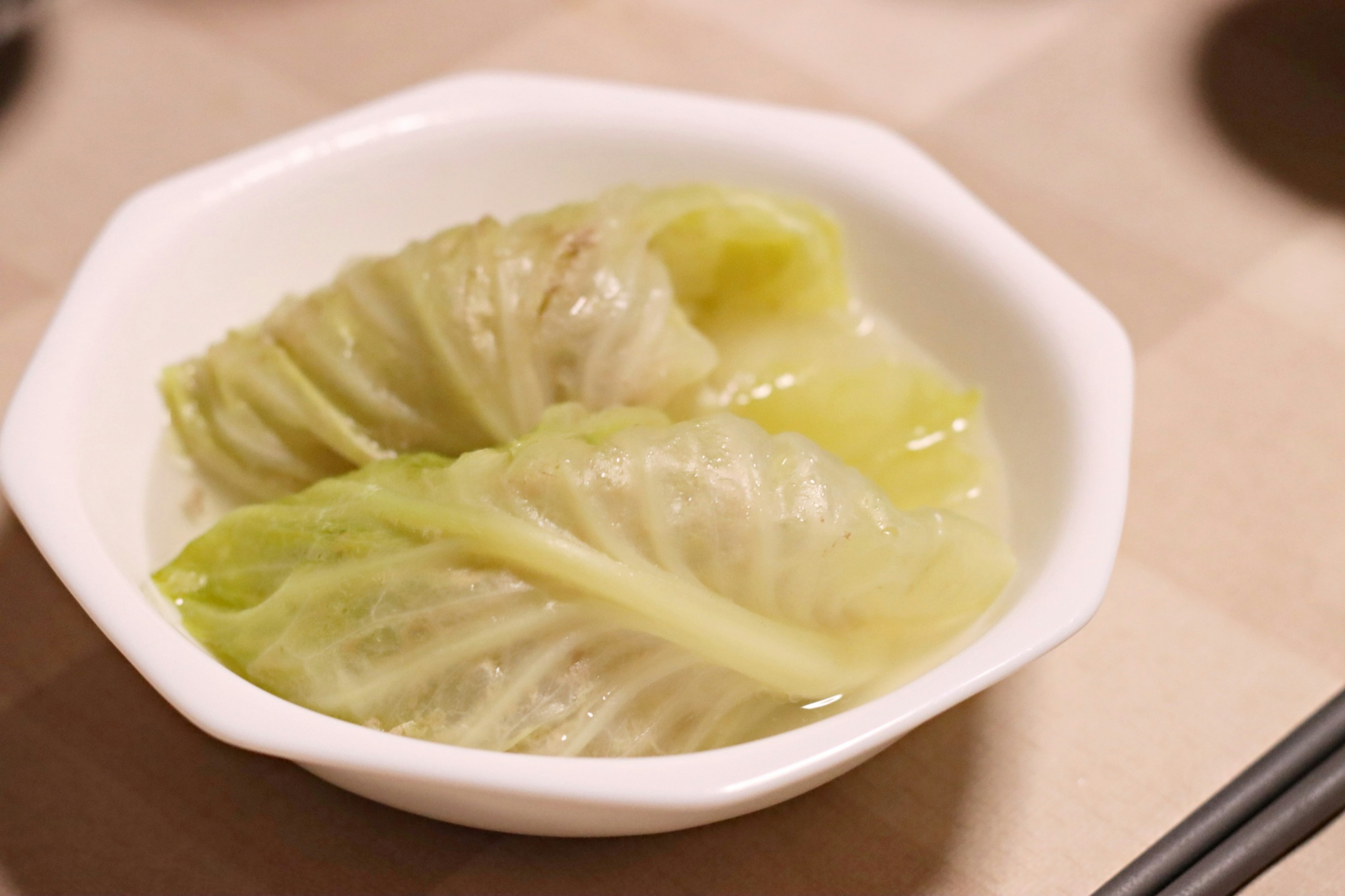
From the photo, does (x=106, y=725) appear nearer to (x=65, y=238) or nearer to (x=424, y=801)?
(x=424, y=801)

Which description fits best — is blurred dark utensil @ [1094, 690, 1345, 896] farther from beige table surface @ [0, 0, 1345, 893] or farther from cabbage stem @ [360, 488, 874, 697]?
cabbage stem @ [360, 488, 874, 697]

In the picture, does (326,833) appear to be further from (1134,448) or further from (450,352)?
(1134,448)

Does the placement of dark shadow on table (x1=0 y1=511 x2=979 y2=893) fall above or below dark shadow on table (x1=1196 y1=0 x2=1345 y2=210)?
above

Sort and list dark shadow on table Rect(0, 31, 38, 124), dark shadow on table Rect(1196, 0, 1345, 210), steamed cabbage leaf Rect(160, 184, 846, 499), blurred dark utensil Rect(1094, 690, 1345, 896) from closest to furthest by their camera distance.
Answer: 1. blurred dark utensil Rect(1094, 690, 1345, 896)
2. steamed cabbage leaf Rect(160, 184, 846, 499)
3. dark shadow on table Rect(1196, 0, 1345, 210)
4. dark shadow on table Rect(0, 31, 38, 124)

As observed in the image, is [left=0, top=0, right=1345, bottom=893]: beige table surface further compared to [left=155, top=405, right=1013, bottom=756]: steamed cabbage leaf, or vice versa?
[left=0, top=0, right=1345, bottom=893]: beige table surface

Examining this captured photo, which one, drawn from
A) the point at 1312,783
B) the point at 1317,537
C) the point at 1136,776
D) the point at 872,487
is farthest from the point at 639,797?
the point at 1317,537

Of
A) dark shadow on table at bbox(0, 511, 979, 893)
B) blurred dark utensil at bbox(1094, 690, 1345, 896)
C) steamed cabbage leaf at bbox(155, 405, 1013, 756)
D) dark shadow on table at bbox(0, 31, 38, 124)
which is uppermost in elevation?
dark shadow on table at bbox(0, 31, 38, 124)

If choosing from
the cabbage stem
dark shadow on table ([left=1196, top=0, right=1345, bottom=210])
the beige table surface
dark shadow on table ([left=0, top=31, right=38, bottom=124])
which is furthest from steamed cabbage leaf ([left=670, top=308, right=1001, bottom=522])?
dark shadow on table ([left=0, top=31, right=38, bottom=124])

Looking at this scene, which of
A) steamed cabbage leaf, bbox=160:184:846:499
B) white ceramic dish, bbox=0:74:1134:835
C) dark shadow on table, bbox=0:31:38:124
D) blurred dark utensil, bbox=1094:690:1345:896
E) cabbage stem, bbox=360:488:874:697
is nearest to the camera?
white ceramic dish, bbox=0:74:1134:835
